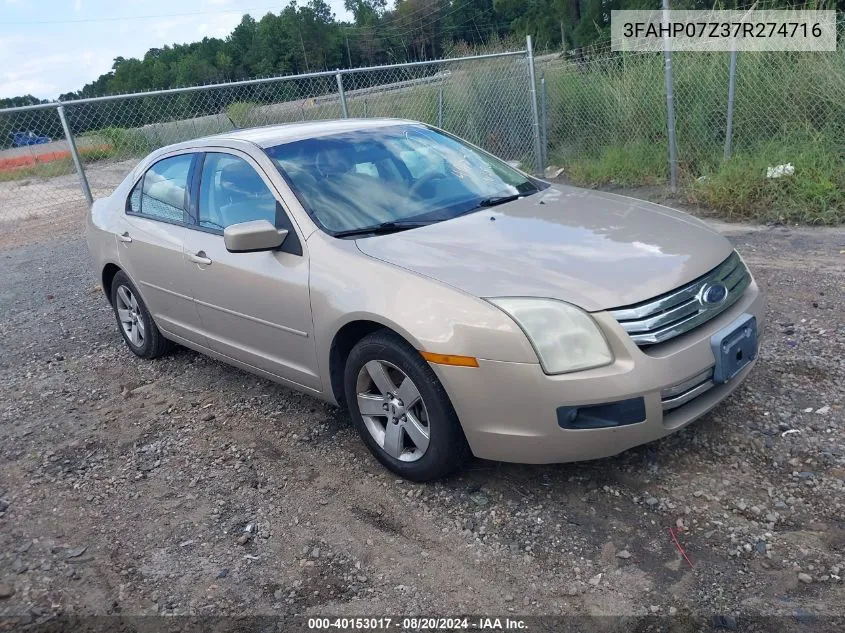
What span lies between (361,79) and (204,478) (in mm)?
7855

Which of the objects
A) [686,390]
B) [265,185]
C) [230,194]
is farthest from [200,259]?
[686,390]

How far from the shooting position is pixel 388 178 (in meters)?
→ 3.97

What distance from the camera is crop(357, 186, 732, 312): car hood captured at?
2.95m

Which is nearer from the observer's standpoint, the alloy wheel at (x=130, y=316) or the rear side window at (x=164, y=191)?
the rear side window at (x=164, y=191)

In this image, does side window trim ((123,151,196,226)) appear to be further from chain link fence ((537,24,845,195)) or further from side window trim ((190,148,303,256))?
chain link fence ((537,24,845,195))

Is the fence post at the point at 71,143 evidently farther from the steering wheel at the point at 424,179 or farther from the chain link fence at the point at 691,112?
the chain link fence at the point at 691,112

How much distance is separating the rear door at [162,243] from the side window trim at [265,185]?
0.07 metres

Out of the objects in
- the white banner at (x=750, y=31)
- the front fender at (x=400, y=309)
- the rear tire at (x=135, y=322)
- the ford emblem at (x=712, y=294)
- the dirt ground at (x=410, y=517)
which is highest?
the white banner at (x=750, y=31)

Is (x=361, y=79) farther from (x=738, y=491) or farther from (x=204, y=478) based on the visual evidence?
(x=738, y=491)

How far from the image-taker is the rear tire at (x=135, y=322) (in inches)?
204

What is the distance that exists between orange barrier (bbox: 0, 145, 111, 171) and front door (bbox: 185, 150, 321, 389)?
805 cm

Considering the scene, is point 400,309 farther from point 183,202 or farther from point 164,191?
point 164,191

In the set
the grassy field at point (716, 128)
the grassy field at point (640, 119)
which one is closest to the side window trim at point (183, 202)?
the grassy field at point (640, 119)

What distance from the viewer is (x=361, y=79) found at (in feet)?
33.9
